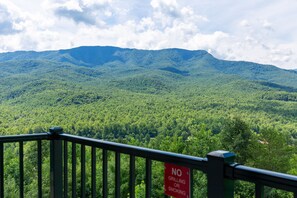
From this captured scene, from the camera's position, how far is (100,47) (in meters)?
175

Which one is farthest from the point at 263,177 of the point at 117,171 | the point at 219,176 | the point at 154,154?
the point at 117,171

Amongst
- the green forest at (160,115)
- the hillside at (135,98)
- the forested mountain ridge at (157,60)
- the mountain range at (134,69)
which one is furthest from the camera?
the forested mountain ridge at (157,60)

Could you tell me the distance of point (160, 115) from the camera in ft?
170

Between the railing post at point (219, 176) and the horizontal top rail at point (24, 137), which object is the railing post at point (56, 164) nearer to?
the horizontal top rail at point (24, 137)

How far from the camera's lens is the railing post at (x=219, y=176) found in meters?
1.23

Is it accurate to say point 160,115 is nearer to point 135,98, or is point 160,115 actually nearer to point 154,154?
point 135,98

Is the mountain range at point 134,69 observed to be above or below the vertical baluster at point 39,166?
above

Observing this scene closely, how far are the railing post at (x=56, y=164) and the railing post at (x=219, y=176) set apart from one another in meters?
1.29

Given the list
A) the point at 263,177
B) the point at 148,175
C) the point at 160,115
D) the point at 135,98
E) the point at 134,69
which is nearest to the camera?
the point at 263,177

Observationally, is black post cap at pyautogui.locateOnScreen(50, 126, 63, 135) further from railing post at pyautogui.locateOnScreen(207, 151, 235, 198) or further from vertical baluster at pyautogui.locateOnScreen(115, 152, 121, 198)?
railing post at pyautogui.locateOnScreen(207, 151, 235, 198)

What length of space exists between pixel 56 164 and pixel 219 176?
4.50 feet

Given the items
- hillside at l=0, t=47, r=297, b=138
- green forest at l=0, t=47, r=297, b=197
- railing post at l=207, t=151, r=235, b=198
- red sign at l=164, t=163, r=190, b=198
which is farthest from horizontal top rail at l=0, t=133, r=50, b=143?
hillside at l=0, t=47, r=297, b=138

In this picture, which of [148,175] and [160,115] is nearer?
[148,175]

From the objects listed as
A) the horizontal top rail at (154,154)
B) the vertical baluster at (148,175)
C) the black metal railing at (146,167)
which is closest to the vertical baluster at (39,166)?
the black metal railing at (146,167)
